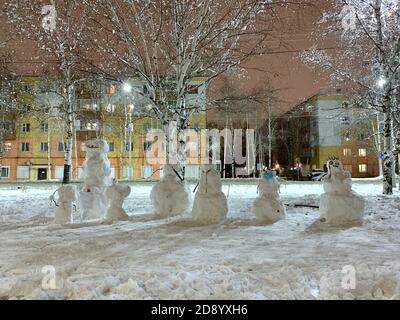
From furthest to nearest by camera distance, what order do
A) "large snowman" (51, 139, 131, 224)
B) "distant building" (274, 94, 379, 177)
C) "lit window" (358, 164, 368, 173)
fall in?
"lit window" (358, 164, 368, 173), "distant building" (274, 94, 379, 177), "large snowman" (51, 139, 131, 224)

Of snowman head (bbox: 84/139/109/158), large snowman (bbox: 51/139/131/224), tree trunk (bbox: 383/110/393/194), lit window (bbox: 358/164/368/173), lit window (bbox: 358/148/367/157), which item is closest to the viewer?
large snowman (bbox: 51/139/131/224)

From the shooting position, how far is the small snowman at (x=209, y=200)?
966 cm

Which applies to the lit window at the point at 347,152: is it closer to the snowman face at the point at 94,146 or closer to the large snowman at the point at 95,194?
the large snowman at the point at 95,194

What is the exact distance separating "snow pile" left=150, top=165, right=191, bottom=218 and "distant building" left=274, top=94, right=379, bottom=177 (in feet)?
144

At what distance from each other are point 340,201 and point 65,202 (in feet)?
21.4

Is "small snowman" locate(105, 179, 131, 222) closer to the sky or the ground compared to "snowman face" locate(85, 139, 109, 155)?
closer to the ground

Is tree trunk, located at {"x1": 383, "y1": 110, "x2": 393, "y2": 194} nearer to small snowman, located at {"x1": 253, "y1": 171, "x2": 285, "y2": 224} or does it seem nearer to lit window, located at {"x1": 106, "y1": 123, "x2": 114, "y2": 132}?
small snowman, located at {"x1": 253, "y1": 171, "x2": 285, "y2": 224}

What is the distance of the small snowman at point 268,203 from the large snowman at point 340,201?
3.71ft

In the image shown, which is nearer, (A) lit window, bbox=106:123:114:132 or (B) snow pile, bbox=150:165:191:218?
(B) snow pile, bbox=150:165:191:218

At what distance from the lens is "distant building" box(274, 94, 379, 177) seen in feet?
184

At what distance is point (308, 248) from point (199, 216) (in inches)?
140

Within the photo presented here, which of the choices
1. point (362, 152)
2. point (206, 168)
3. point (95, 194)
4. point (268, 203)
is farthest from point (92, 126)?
point (268, 203)

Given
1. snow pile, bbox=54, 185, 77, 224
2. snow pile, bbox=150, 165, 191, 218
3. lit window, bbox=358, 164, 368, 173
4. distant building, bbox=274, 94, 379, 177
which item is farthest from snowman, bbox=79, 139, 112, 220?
lit window, bbox=358, 164, 368, 173
